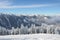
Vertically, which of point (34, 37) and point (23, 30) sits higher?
point (23, 30)

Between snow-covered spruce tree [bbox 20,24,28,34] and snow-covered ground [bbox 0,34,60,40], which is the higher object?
snow-covered spruce tree [bbox 20,24,28,34]

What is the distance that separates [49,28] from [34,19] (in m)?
1.15

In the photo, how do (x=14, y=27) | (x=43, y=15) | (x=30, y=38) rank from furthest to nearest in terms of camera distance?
(x=43, y=15) → (x=14, y=27) → (x=30, y=38)

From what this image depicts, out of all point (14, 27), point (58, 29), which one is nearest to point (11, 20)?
point (14, 27)

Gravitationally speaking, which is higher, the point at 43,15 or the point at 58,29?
the point at 43,15

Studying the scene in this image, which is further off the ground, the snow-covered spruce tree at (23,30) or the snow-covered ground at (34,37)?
the snow-covered spruce tree at (23,30)

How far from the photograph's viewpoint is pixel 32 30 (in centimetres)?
1080

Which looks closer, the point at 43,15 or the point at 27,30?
the point at 27,30

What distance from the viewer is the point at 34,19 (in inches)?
438

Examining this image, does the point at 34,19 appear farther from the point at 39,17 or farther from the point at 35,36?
the point at 35,36

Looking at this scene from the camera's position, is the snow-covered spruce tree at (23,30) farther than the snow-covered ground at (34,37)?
Yes

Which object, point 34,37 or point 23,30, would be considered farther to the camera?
point 23,30

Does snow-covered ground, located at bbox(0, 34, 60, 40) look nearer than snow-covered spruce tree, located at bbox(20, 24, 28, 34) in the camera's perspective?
Yes

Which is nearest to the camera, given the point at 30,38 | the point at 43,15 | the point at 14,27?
the point at 30,38
